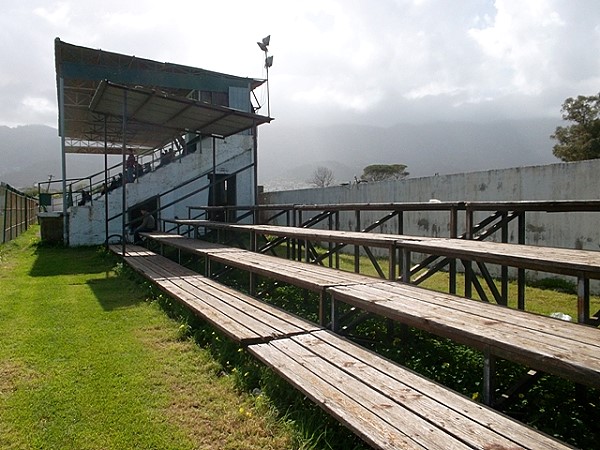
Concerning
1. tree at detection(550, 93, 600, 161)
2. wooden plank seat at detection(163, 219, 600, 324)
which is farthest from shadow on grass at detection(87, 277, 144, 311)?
tree at detection(550, 93, 600, 161)

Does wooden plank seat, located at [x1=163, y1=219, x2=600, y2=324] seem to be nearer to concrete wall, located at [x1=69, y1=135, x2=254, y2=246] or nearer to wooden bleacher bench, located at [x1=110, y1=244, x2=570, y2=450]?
wooden bleacher bench, located at [x1=110, y1=244, x2=570, y2=450]

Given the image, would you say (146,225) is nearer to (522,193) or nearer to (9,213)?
(9,213)

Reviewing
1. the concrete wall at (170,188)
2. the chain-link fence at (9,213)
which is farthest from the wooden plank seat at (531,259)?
the chain-link fence at (9,213)

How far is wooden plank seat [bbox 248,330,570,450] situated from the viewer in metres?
1.78

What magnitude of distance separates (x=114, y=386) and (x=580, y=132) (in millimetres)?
33399

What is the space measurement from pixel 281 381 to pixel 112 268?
6608 mm

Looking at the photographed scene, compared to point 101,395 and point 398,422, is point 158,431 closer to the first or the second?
point 101,395

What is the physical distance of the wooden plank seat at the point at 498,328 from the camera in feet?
5.95

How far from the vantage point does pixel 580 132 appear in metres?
29.8

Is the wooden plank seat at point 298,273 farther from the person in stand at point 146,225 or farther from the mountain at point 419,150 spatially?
the mountain at point 419,150

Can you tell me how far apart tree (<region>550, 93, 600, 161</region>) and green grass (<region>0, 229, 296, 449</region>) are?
2959 cm

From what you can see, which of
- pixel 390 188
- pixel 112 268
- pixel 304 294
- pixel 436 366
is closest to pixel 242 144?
pixel 390 188

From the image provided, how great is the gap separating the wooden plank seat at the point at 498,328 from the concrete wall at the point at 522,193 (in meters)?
4.42

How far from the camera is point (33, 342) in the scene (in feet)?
13.8
